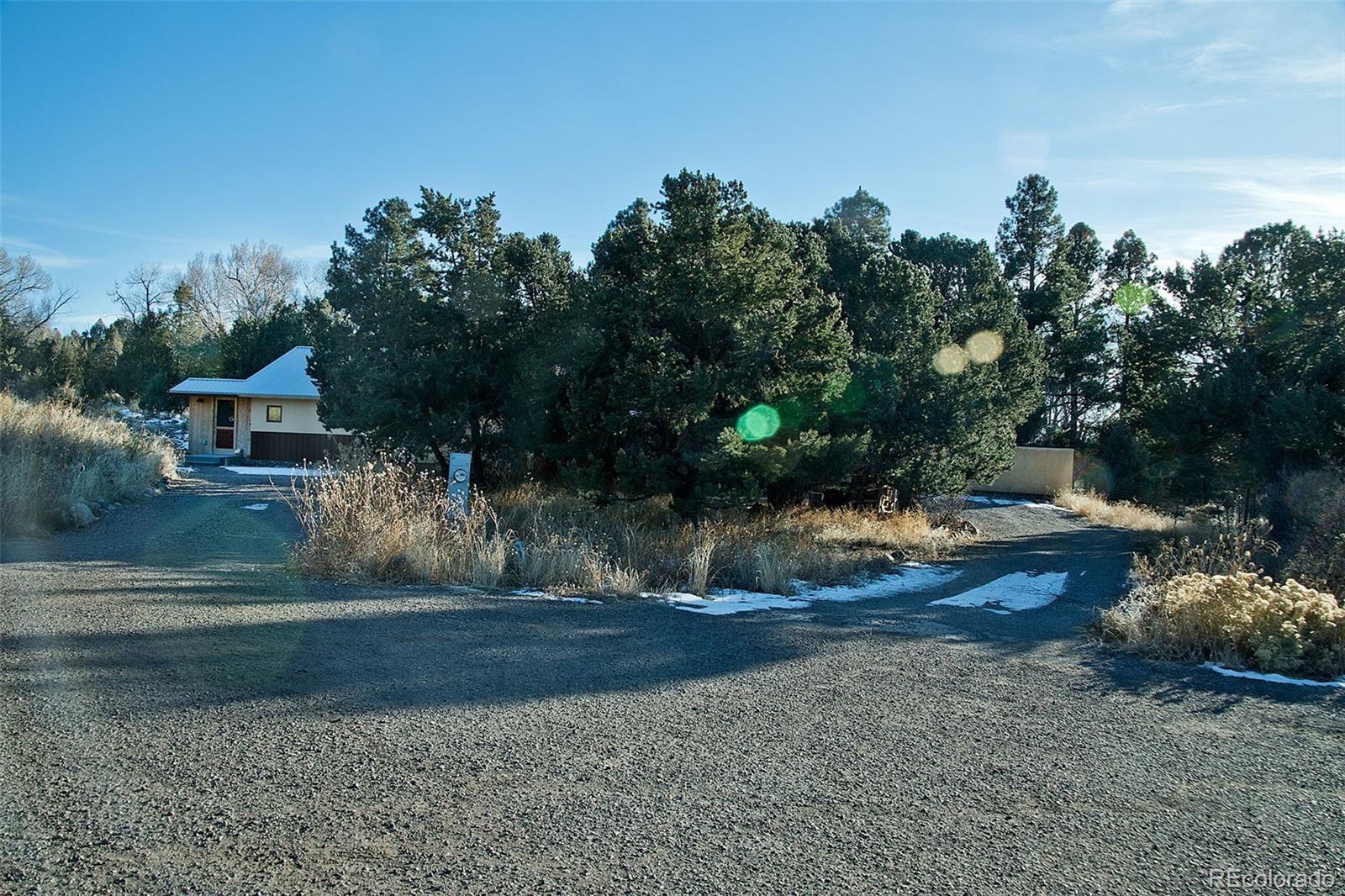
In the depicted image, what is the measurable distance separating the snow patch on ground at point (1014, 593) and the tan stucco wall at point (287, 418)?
27.1 meters

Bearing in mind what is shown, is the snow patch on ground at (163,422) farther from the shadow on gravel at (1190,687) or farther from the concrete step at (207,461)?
the shadow on gravel at (1190,687)

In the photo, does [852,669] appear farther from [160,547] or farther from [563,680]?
[160,547]

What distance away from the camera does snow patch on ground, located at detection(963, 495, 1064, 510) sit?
107 ft

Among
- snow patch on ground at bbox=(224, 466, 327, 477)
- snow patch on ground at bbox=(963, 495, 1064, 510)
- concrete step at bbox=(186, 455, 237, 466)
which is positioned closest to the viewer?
snow patch on ground at bbox=(224, 466, 327, 477)

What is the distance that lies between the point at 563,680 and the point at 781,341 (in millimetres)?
9204

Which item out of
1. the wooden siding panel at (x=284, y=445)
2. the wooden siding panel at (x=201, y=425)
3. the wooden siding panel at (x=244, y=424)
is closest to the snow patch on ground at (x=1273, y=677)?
the wooden siding panel at (x=284, y=445)

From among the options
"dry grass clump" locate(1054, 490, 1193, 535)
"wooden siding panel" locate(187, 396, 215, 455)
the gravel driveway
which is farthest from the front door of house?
"dry grass clump" locate(1054, 490, 1193, 535)

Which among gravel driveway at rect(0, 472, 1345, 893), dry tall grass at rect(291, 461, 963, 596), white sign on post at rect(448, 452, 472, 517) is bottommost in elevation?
gravel driveway at rect(0, 472, 1345, 893)

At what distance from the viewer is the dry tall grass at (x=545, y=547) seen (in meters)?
9.63

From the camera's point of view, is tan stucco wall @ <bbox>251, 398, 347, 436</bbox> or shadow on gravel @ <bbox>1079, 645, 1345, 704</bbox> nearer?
shadow on gravel @ <bbox>1079, 645, 1345, 704</bbox>

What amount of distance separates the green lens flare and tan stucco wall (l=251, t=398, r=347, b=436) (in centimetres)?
2451

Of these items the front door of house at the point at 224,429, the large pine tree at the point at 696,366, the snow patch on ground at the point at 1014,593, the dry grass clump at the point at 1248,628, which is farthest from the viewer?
the front door of house at the point at 224,429

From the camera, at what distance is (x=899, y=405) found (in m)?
18.8

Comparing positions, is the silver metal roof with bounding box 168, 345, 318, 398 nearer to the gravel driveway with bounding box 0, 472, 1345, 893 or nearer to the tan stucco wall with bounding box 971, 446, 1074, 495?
the tan stucco wall with bounding box 971, 446, 1074, 495
